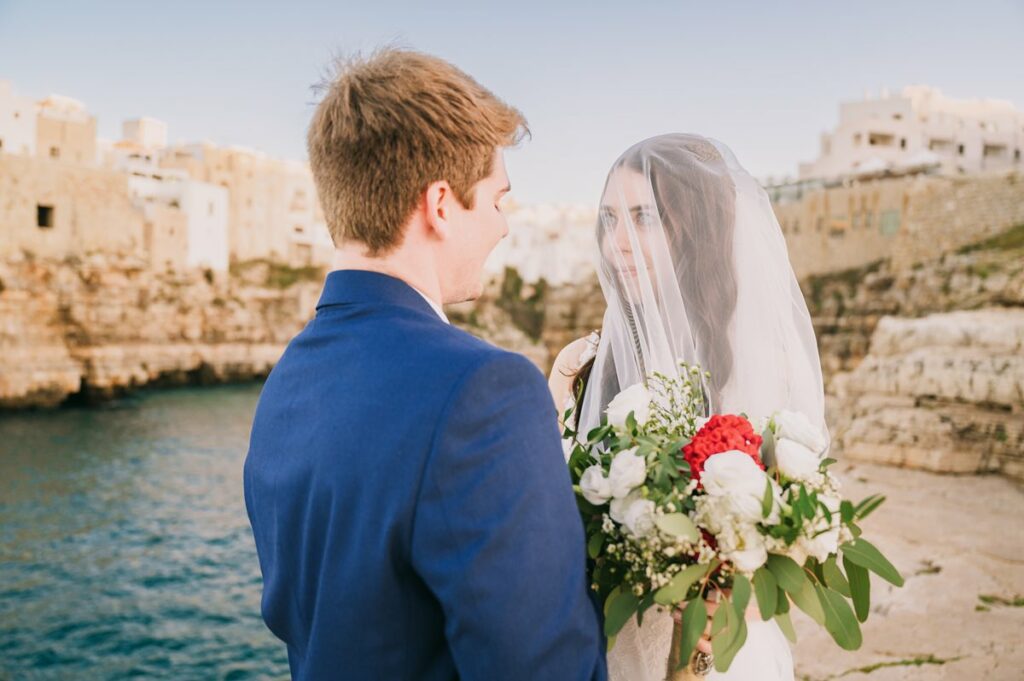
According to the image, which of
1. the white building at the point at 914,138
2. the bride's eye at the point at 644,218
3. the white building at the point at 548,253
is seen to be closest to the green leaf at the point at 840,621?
the bride's eye at the point at 644,218

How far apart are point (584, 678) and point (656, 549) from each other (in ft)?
1.19

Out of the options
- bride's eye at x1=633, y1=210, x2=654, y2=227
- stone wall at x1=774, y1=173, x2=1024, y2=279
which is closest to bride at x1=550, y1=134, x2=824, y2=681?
bride's eye at x1=633, y1=210, x2=654, y2=227

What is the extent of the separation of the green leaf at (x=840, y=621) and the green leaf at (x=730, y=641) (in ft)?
0.84

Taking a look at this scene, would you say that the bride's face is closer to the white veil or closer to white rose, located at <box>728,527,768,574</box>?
the white veil

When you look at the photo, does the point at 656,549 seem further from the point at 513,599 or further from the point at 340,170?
the point at 340,170

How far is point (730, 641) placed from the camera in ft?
5.05

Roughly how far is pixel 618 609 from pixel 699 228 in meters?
1.68

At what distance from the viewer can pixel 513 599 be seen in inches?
46.3

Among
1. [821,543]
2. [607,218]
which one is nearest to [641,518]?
[821,543]

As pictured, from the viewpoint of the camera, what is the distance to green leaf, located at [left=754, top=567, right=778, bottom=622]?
1579 mm

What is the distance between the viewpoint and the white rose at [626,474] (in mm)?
1617

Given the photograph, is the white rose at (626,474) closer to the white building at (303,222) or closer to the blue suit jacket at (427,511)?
the blue suit jacket at (427,511)

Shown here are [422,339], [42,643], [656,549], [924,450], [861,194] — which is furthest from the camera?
[861,194]

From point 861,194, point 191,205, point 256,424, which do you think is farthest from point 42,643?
point 191,205
